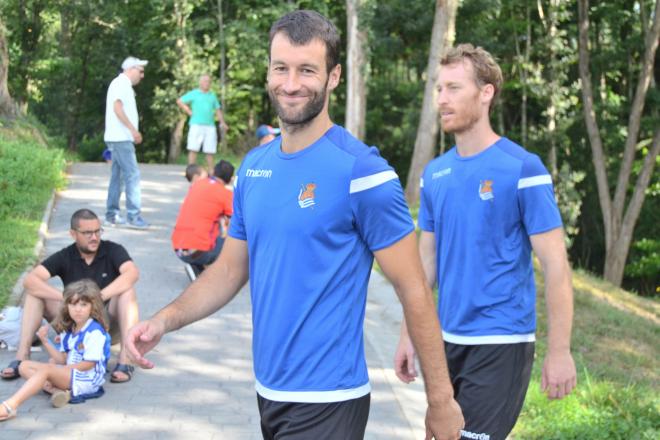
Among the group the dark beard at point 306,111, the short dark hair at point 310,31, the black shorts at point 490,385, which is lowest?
the black shorts at point 490,385

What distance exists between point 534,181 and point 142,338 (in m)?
1.83

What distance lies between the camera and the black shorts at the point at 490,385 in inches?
151

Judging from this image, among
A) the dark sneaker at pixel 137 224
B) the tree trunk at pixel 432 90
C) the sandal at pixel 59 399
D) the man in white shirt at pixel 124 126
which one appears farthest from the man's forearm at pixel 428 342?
the tree trunk at pixel 432 90

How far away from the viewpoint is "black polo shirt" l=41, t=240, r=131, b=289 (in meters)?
7.55

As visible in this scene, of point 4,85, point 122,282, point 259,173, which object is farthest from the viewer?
point 4,85

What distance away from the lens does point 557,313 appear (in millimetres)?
3795

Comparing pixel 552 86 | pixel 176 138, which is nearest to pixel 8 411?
pixel 552 86

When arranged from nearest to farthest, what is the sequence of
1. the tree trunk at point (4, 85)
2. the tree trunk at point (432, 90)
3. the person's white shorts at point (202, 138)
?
the person's white shorts at point (202, 138) → the tree trunk at point (432, 90) → the tree trunk at point (4, 85)

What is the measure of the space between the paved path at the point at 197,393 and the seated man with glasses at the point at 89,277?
0.35 meters

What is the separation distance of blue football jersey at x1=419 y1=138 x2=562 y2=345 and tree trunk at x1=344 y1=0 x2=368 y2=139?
57.8 ft

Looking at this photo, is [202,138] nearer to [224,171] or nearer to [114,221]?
[114,221]

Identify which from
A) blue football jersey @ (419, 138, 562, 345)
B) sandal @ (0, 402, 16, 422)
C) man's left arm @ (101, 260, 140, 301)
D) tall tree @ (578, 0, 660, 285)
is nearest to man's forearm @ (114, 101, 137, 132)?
man's left arm @ (101, 260, 140, 301)

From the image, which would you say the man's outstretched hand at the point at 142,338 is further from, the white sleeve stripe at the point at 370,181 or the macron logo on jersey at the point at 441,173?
the macron logo on jersey at the point at 441,173

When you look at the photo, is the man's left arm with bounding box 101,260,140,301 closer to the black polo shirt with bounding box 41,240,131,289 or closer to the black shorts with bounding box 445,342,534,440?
the black polo shirt with bounding box 41,240,131,289
